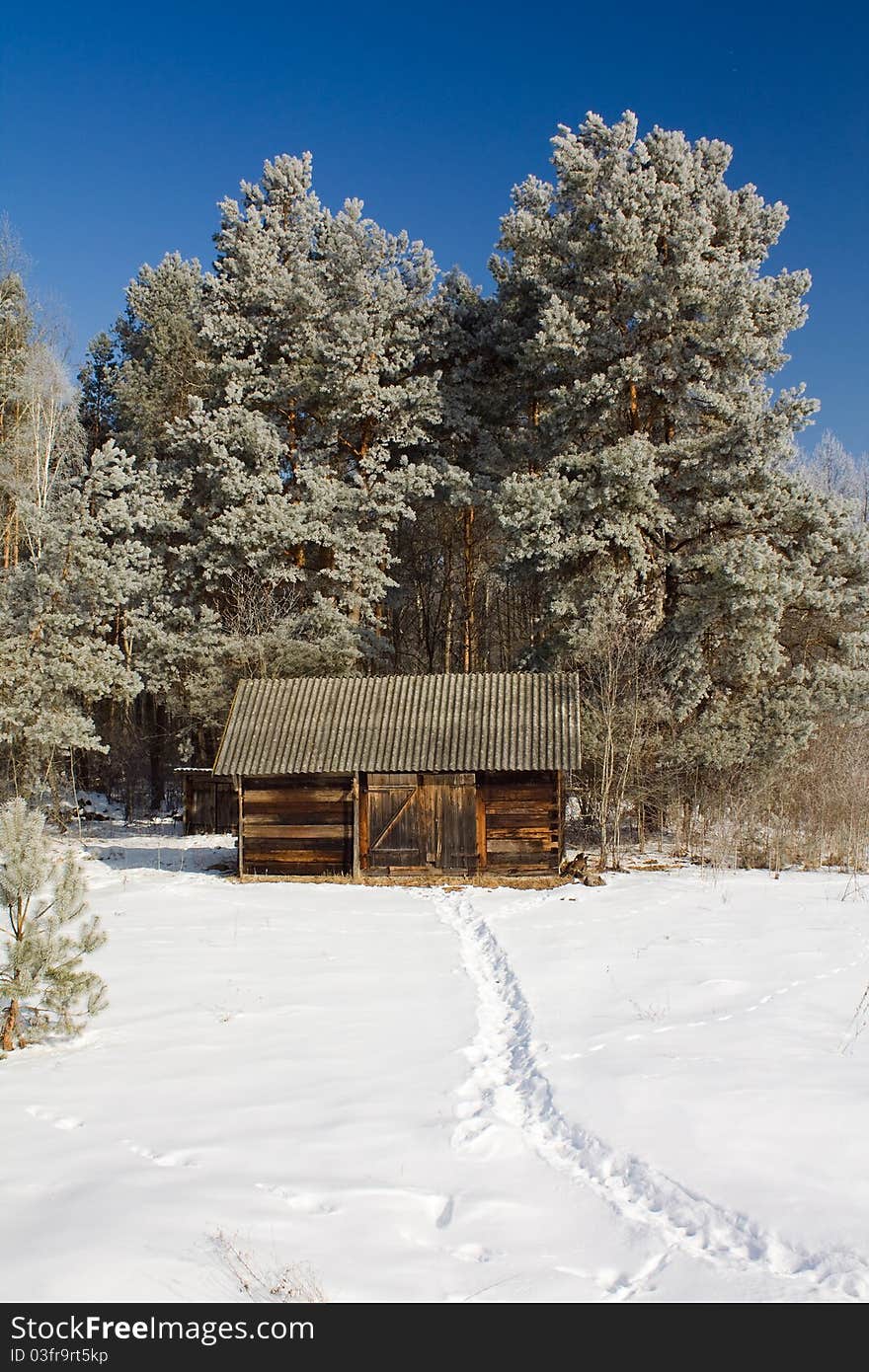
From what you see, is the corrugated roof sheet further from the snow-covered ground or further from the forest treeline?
the snow-covered ground

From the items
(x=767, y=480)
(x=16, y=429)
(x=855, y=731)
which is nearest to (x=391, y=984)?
(x=767, y=480)

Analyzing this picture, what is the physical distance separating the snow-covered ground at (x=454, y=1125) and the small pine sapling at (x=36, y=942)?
0.51 m

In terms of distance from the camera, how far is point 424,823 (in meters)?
21.1

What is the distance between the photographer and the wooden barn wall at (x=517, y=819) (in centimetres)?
2092

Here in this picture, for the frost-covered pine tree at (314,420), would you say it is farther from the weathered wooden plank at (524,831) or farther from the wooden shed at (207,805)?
the weathered wooden plank at (524,831)

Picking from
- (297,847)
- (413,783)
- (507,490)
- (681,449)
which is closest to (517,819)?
(413,783)

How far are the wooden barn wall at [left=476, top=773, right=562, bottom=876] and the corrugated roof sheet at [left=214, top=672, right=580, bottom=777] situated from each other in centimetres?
80

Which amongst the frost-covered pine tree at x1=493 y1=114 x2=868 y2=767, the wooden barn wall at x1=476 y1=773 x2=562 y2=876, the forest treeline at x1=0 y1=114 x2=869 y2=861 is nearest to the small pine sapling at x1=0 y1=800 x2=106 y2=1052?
the wooden barn wall at x1=476 y1=773 x2=562 y2=876

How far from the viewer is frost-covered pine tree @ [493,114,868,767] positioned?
2469cm

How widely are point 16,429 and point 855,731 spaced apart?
26.9 m

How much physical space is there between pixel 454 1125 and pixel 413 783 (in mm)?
13856

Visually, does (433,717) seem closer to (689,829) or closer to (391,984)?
(689,829)

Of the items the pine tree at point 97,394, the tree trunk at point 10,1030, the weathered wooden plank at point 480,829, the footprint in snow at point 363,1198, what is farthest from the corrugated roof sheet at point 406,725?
the pine tree at point 97,394

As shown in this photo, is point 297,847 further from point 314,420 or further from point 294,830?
point 314,420
